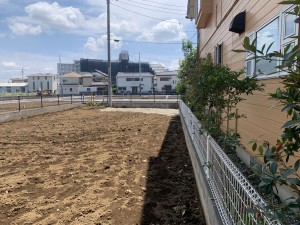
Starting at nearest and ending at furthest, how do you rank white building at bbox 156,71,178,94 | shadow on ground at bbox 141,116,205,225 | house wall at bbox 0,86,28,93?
shadow on ground at bbox 141,116,205,225 → white building at bbox 156,71,178,94 → house wall at bbox 0,86,28,93

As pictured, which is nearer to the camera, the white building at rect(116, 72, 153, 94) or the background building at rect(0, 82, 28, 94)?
the white building at rect(116, 72, 153, 94)

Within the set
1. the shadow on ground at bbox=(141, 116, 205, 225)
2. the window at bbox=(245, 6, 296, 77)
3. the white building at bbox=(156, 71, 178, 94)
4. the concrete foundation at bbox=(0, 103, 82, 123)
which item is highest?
the white building at bbox=(156, 71, 178, 94)

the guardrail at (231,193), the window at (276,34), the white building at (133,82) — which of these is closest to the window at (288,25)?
the window at (276,34)

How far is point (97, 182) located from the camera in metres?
4.37

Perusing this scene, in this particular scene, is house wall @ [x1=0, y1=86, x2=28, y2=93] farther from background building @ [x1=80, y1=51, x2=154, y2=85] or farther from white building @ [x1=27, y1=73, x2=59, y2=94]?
background building @ [x1=80, y1=51, x2=154, y2=85]

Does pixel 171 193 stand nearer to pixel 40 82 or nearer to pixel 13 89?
pixel 40 82

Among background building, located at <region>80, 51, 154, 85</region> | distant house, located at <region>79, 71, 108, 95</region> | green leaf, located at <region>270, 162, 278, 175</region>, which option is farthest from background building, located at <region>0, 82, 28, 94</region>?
green leaf, located at <region>270, 162, 278, 175</region>

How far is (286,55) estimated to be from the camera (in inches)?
42.3

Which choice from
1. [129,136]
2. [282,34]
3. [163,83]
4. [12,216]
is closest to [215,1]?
[129,136]

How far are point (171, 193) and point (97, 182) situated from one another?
49.3 inches

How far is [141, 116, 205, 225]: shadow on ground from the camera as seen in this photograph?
320cm

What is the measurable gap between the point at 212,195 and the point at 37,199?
8.02 feet

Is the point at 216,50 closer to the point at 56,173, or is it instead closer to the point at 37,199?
the point at 56,173

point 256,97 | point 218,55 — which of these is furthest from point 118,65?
point 256,97
